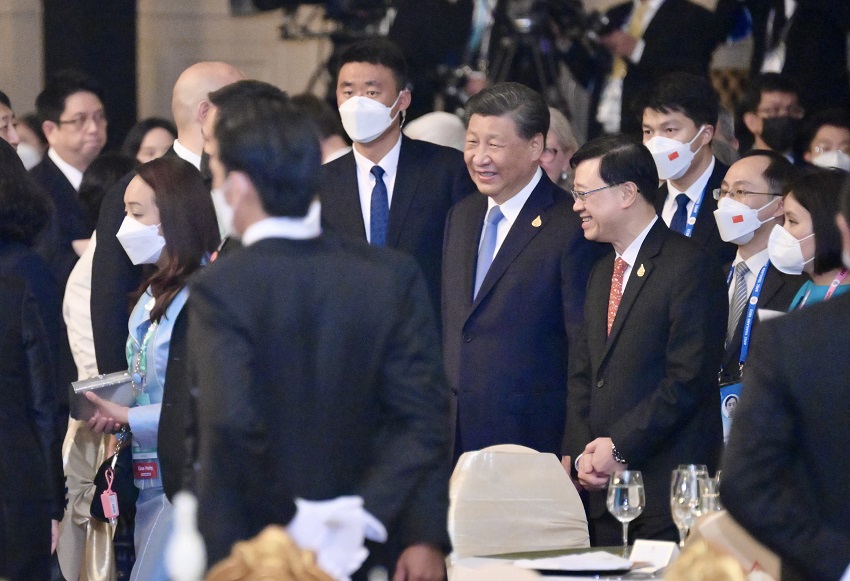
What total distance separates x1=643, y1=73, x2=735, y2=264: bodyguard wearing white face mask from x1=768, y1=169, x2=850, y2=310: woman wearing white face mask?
23.1 inches

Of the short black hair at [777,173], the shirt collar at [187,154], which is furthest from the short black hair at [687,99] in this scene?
the shirt collar at [187,154]

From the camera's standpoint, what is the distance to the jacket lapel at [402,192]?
192 inches

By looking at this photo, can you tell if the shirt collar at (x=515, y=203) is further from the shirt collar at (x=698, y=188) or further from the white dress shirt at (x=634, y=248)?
the shirt collar at (x=698, y=188)

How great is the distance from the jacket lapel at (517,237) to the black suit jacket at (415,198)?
396mm

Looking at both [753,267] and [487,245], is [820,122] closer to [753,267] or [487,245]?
[753,267]

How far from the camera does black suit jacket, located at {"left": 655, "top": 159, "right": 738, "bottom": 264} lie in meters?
4.93

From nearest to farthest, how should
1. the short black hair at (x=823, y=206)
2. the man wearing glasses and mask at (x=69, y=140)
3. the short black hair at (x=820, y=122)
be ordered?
the short black hair at (x=823, y=206) < the man wearing glasses and mask at (x=69, y=140) < the short black hair at (x=820, y=122)

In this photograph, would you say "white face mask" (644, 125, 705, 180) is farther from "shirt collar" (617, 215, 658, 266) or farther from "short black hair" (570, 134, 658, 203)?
"shirt collar" (617, 215, 658, 266)

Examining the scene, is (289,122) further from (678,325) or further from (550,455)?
(678,325)

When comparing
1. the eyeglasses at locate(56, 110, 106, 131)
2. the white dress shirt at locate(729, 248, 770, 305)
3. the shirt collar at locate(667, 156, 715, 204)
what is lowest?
the white dress shirt at locate(729, 248, 770, 305)

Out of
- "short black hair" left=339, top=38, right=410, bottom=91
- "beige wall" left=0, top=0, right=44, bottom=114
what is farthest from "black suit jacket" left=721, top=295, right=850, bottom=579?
"beige wall" left=0, top=0, right=44, bottom=114

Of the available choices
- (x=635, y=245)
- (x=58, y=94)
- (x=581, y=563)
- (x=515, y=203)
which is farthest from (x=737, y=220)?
(x=58, y=94)

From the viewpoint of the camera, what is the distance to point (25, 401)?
11.7 feet

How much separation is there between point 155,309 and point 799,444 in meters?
1.85
